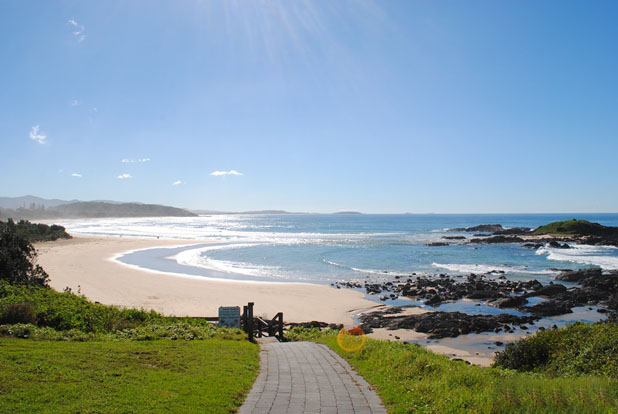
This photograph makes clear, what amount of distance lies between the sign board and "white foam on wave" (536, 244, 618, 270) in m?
40.7

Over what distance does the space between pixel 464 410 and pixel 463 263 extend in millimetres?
44955

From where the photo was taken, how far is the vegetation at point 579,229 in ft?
251

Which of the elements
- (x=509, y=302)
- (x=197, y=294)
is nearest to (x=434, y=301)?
(x=509, y=302)

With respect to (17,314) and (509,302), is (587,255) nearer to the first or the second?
(509,302)

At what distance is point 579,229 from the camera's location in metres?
79.6

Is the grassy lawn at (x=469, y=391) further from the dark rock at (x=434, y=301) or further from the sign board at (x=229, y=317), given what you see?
the dark rock at (x=434, y=301)

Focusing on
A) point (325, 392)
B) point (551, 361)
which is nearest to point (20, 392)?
point (325, 392)

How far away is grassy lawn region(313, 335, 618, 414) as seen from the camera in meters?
5.96

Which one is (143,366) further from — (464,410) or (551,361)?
(551,361)

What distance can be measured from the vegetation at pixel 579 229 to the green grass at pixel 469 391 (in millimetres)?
84077

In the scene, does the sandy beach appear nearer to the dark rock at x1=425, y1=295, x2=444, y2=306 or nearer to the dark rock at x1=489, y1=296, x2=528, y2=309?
the dark rock at x1=425, y1=295, x2=444, y2=306

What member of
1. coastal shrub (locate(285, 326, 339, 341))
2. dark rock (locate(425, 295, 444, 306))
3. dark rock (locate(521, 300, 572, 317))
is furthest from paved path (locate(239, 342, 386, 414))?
dark rock (locate(521, 300, 572, 317))

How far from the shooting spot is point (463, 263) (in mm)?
47875

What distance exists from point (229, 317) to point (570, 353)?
1093cm
